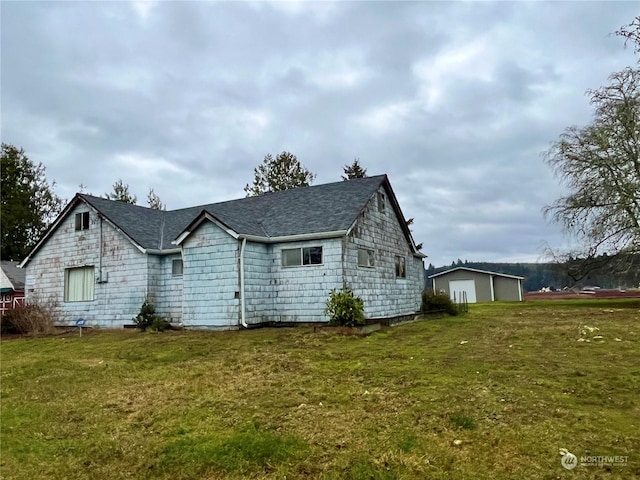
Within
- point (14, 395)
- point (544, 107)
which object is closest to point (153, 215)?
point (14, 395)

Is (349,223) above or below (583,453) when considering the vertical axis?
above

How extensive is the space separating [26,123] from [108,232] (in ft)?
20.0

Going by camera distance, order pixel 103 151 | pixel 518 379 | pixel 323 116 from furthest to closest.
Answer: pixel 103 151 → pixel 323 116 → pixel 518 379

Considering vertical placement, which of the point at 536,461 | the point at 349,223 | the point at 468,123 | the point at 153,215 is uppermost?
the point at 468,123

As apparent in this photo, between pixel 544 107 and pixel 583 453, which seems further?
pixel 544 107

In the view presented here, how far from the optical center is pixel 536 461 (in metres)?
4.01

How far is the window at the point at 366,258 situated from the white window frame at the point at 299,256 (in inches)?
65.3

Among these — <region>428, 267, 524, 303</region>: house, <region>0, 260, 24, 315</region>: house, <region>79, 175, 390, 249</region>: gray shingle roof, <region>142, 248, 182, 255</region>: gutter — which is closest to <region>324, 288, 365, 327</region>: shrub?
<region>79, 175, 390, 249</region>: gray shingle roof

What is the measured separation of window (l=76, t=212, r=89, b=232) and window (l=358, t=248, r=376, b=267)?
40.1ft

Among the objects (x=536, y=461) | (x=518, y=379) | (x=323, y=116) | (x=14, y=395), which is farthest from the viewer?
(x=323, y=116)

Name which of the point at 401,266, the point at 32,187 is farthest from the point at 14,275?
the point at 401,266

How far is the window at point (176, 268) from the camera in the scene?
1734 cm

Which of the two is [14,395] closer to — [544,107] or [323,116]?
[323,116]

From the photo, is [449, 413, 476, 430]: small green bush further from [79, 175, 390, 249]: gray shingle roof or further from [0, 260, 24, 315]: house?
[0, 260, 24, 315]: house
